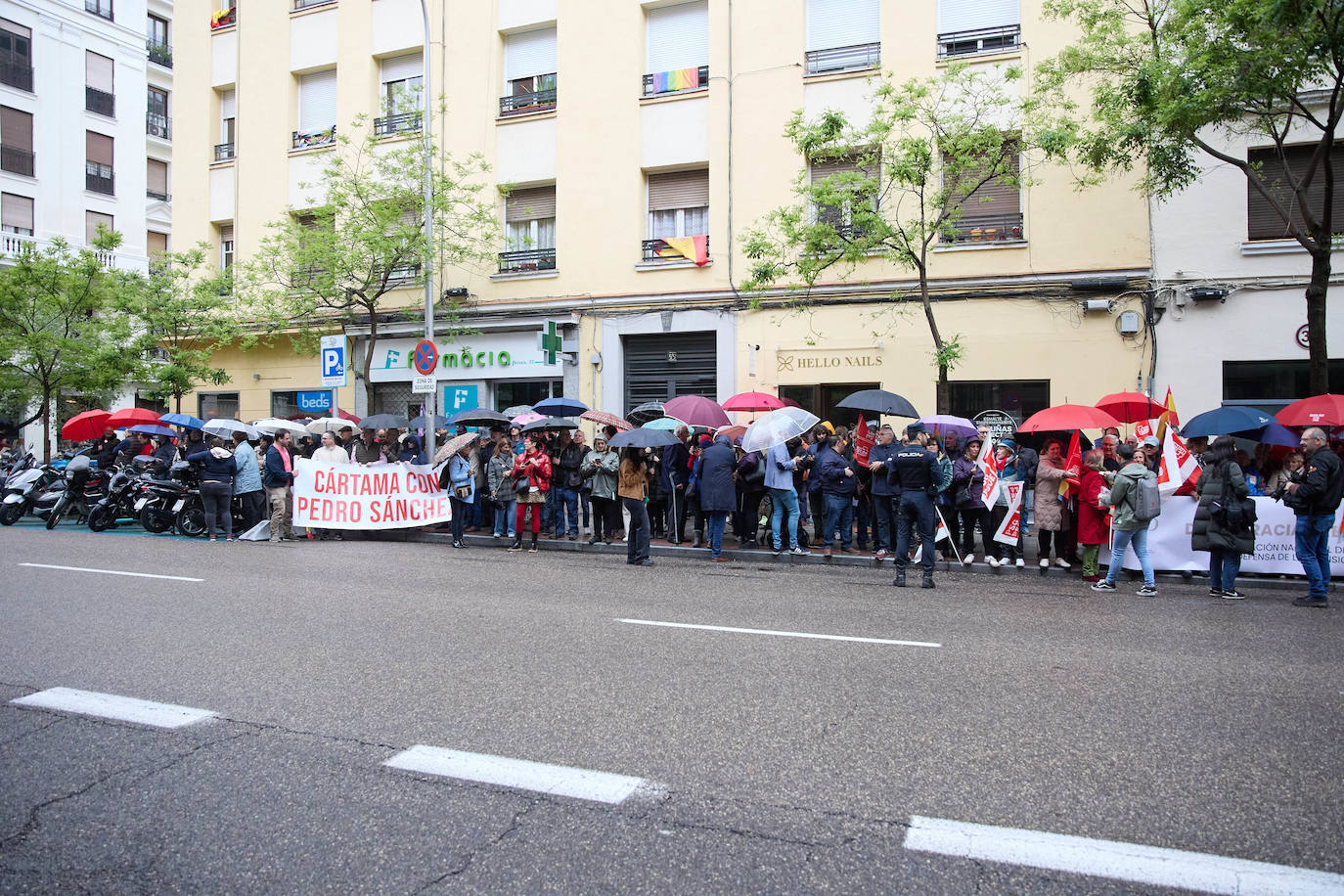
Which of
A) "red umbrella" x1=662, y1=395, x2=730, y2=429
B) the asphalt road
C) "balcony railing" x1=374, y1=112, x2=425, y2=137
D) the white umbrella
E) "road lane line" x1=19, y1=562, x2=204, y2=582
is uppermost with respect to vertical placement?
"balcony railing" x1=374, y1=112, x2=425, y2=137

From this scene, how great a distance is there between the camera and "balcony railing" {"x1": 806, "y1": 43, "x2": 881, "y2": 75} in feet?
57.5

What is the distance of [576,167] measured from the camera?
1966cm

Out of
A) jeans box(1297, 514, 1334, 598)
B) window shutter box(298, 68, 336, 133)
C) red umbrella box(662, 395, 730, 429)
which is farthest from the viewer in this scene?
window shutter box(298, 68, 336, 133)

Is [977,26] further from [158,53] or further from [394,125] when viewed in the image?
[158,53]

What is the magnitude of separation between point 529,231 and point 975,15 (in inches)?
402

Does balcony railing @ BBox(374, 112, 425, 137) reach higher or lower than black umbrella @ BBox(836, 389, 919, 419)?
higher

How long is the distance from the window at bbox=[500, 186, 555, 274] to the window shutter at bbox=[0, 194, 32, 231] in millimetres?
25032

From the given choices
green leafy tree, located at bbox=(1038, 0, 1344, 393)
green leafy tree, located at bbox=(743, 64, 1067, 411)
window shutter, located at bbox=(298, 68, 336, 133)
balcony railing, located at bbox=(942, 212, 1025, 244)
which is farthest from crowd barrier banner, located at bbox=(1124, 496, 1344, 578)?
window shutter, located at bbox=(298, 68, 336, 133)

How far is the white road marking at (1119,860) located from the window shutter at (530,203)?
18.5 m

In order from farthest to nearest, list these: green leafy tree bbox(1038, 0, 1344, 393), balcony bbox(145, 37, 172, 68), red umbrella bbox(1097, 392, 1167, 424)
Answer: balcony bbox(145, 37, 172, 68) → red umbrella bbox(1097, 392, 1167, 424) → green leafy tree bbox(1038, 0, 1344, 393)

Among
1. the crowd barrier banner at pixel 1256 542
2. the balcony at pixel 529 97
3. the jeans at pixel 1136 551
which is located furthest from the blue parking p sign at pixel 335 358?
the crowd barrier banner at pixel 1256 542

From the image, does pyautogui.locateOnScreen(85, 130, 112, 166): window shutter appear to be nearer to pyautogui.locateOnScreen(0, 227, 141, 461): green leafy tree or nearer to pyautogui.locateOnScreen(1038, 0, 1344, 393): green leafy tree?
pyautogui.locateOnScreen(0, 227, 141, 461): green leafy tree

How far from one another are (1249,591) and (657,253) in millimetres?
12648

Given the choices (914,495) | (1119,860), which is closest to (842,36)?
(914,495)
